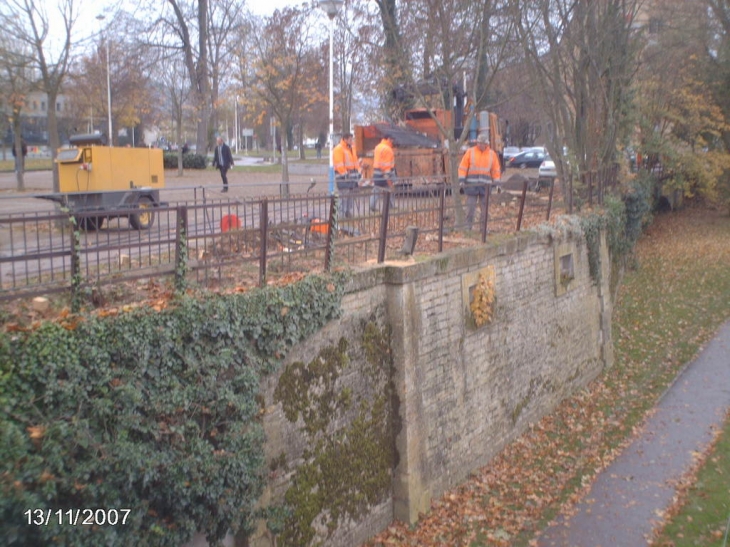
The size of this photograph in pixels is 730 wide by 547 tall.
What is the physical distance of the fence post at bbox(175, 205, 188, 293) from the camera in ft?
22.4

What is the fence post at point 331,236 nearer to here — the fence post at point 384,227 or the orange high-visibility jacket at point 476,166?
the fence post at point 384,227

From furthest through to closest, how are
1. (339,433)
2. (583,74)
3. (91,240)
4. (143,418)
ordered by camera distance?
(583,74) < (339,433) < (91,240) < (143,418)

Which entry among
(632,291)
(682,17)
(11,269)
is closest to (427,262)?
(11,269)

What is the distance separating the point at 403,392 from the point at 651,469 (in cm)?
475

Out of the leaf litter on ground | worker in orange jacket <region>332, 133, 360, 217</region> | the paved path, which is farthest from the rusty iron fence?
worker in orange jacket <region>332, 133, 360, 217</region>

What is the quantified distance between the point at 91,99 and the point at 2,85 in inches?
443

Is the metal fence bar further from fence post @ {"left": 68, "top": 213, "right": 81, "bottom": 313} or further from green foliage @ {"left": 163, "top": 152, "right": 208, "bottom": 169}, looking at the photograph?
green foliage @ {"left": 163, "top": 152, "right": 208, "bottom": 169}

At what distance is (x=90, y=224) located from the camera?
755 centimetres

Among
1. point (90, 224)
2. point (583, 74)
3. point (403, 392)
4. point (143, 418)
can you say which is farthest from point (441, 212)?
point (583, 74)

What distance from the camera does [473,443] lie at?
11422mm

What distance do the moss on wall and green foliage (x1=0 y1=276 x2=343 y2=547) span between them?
0.84m

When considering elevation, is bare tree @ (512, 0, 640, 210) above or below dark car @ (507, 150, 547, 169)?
above

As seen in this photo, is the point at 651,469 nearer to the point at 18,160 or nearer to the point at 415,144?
the point at 415,144

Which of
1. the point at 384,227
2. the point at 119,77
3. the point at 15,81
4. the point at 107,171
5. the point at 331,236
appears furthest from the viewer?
the point at 119,77
